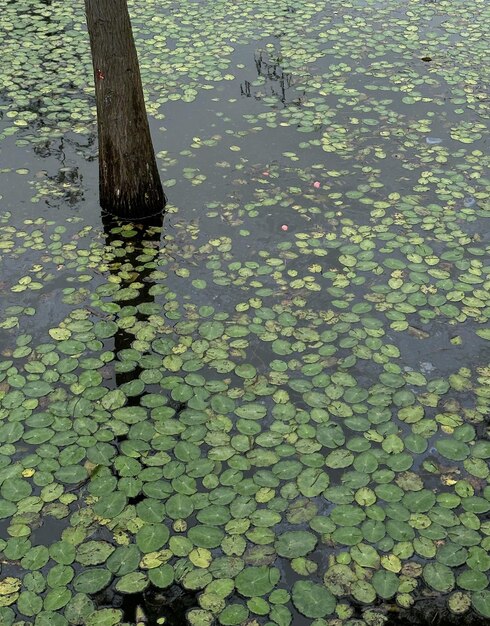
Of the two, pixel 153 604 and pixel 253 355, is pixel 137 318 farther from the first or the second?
pixel 153 604

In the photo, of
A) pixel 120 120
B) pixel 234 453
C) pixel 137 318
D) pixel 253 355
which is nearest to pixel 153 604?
pixel 234 453

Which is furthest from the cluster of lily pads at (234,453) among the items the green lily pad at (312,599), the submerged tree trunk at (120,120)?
the submerged tree trunk at (120,120)

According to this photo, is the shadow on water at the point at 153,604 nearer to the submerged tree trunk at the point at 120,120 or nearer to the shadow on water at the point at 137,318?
the shadow on water at the point at 137,318

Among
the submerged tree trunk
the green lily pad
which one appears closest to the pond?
the green lily pad

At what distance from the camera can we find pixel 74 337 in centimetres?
471

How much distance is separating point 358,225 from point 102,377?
250 cm

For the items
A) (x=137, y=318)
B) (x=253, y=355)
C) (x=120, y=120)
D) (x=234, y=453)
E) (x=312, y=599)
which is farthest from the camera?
(x=120, y=120)

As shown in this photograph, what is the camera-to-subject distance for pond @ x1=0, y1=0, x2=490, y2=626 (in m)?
3.41

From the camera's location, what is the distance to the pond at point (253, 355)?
341 centimetres

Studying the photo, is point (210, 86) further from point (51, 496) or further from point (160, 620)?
point (160, 620)

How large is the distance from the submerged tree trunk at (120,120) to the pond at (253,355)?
227 mm

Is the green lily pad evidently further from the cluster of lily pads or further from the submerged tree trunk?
the submerged tree trunk

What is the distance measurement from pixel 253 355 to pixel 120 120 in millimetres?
2222

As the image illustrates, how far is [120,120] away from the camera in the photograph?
17.8 ft
